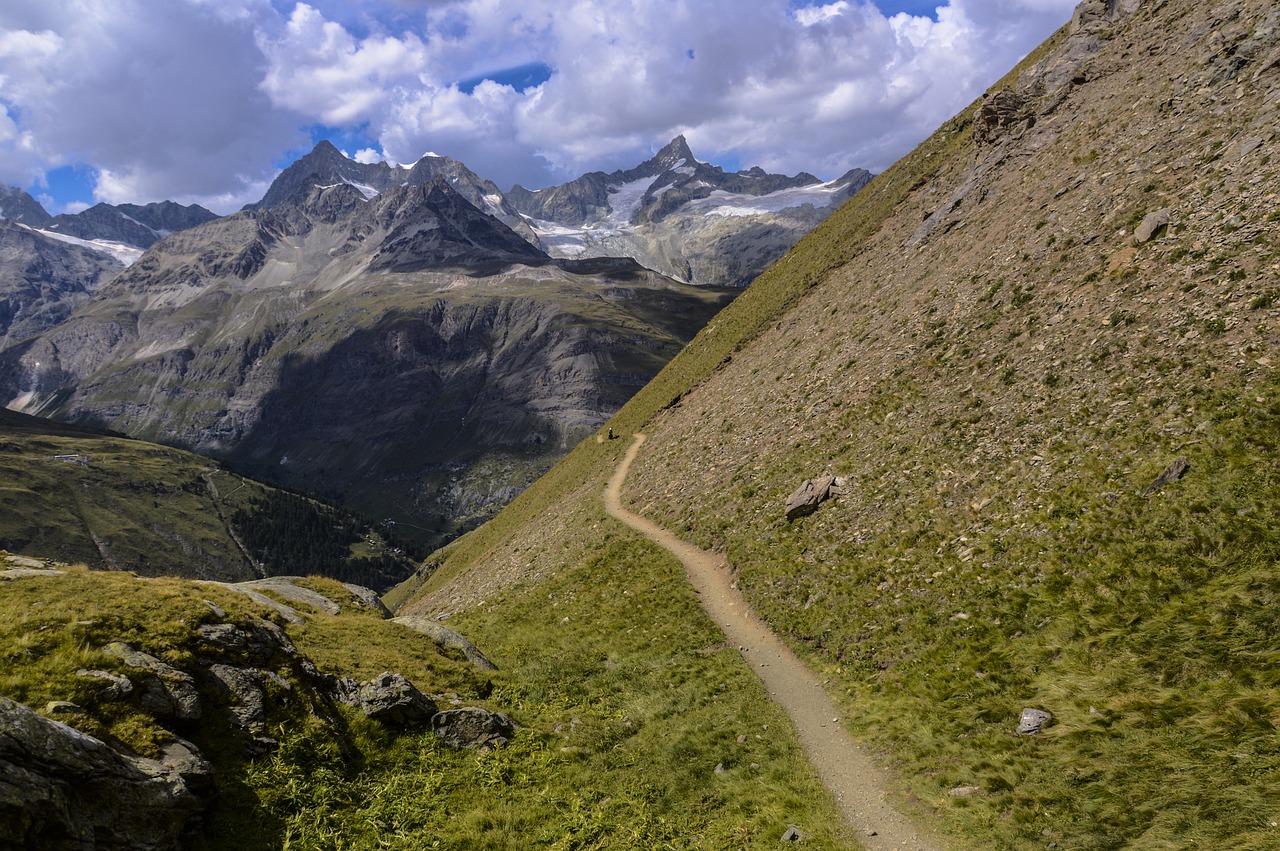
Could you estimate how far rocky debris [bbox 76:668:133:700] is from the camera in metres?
14.5

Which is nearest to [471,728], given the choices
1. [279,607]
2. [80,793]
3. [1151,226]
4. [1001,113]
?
[80,793]

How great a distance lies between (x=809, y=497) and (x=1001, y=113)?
155 feet

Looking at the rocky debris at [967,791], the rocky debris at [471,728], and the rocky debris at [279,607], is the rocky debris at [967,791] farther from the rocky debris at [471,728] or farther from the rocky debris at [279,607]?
the rocky debris at [279,607]

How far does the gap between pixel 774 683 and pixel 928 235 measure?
44.8 m

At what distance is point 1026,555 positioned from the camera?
21.8 m

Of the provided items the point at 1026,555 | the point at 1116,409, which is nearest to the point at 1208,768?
the point at 1026,555

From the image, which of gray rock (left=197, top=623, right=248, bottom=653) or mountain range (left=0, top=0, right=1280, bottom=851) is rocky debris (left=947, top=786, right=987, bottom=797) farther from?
gray rock (left=197, top=623, right=248, bottom=653)

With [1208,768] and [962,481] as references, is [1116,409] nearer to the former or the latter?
[962,481]

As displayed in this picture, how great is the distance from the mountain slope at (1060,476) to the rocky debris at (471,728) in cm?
1163

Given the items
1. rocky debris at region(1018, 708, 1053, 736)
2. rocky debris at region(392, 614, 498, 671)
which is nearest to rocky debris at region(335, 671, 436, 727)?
rocky debris at region(392, 614, 498, 671)

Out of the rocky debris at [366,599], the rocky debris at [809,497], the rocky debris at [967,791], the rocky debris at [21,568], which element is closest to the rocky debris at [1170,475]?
the rocky debris at [967,791]

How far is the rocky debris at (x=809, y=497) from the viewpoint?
32500 millimetres

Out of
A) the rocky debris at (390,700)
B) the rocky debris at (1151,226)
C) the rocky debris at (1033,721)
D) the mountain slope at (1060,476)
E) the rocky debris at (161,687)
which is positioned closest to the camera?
the mountain slope at (1060,476)

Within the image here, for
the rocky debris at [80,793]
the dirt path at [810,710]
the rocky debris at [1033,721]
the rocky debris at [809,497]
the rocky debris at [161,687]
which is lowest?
the rocky debris at [1033,721]
